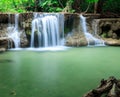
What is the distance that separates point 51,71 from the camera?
8.61 metres

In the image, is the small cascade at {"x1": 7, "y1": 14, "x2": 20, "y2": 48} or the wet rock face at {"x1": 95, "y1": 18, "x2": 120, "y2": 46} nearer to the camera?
the small cascade at {"x1": 7, "y1": 14, "x2": 20, "y2": 48}

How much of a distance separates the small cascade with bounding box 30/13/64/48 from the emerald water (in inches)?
111

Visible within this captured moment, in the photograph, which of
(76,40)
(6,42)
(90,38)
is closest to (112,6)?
(90,38)

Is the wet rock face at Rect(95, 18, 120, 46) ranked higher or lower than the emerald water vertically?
higher

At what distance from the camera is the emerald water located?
642 centimetres

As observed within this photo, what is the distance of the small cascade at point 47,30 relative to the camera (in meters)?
14.8

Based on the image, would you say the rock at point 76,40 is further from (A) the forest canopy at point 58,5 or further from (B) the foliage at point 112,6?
(B) the foliage at point 112,6

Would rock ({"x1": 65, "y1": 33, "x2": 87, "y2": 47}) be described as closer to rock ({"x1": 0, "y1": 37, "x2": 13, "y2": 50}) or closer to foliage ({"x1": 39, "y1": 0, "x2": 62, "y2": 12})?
rock ({"x1": 0, "y1": 37, "x2": 13, "y2": 50})

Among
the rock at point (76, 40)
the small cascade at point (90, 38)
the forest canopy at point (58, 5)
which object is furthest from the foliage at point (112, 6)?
the rock at point (76, 40)

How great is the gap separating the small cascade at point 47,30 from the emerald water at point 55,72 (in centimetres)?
281

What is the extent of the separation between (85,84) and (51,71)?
186 centimetres

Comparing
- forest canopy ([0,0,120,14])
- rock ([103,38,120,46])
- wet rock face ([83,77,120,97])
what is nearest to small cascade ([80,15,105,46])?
rock ([103,38,120,46])

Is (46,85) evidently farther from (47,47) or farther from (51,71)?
(47,47)

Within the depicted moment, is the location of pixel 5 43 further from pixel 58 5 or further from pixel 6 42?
pixel 58 5
